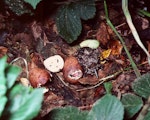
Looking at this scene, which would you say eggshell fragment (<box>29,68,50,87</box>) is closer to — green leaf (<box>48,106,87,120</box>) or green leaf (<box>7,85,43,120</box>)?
green leaf (<box>48,106,87,120</box>)

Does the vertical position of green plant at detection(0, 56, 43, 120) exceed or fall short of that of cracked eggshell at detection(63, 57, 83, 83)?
it exceeds it

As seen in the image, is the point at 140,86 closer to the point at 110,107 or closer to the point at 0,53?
the point at 110,107

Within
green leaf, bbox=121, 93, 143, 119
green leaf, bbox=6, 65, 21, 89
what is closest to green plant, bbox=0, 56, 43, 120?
green leaf, bbox=6, 65, 21, 89

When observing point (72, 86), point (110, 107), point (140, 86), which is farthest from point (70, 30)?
point (110, 107)

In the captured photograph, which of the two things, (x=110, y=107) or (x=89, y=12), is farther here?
(x=89, y=12)

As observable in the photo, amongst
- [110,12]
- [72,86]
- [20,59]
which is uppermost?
[110,12]

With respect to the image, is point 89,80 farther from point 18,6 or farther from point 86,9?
point 18,6
